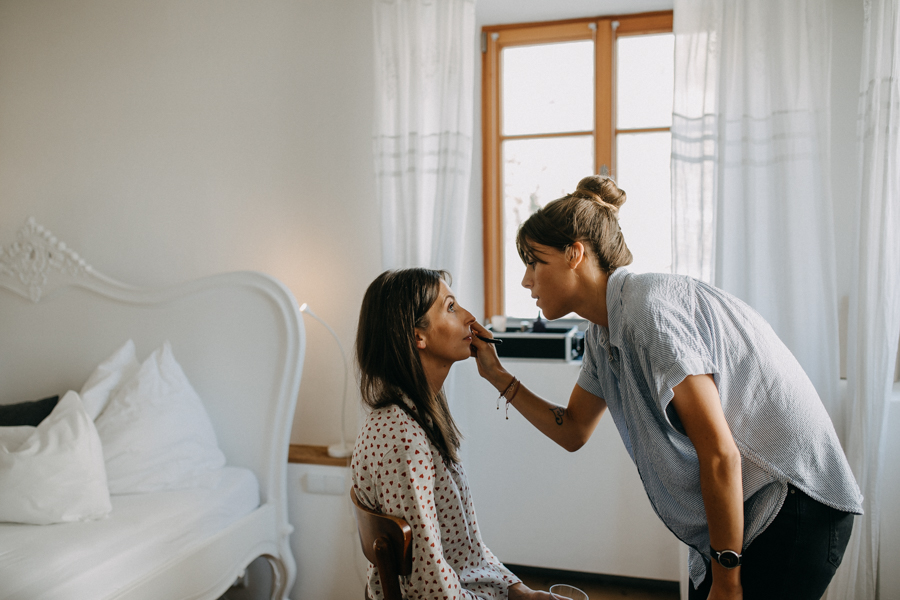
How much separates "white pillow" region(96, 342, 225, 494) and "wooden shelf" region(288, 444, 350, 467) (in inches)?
10.9

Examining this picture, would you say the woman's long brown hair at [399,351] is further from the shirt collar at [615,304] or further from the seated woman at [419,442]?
the shirt collar at [615,304]

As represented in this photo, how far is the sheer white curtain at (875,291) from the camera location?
205cm

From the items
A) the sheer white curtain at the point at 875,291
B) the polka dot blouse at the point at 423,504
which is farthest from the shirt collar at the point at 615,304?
the sheer white curtain at the point at 875,291

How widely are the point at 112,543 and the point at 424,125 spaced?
68.9 inches

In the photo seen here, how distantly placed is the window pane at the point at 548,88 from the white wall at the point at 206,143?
2.12ft

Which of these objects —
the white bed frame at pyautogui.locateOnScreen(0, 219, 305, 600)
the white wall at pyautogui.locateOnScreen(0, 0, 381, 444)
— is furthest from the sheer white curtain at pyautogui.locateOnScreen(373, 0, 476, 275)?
the white bed frame at pyautogui.locateOnScreen(0, 219, 305, 600)

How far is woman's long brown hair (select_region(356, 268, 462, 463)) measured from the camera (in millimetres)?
1364

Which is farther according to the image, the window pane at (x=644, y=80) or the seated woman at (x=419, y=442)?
the window pane at (x=644, y=80)

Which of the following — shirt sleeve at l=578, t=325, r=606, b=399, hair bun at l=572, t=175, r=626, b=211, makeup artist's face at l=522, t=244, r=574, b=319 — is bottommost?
shirt sleeve at l=578, t=325, r=606, b=399

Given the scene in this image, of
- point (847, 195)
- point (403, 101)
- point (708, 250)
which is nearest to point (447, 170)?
point (403, 101)

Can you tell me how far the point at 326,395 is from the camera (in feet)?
9.07

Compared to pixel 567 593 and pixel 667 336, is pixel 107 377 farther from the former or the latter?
pixel 667 336

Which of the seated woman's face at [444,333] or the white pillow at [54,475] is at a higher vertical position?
the seated woman's face at [444,333]

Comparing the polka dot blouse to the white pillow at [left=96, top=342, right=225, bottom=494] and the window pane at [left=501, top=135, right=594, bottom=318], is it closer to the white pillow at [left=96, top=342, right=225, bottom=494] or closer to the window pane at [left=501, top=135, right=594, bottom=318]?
the white pillow at [left=96, top=342, right=225, bottom=494]
